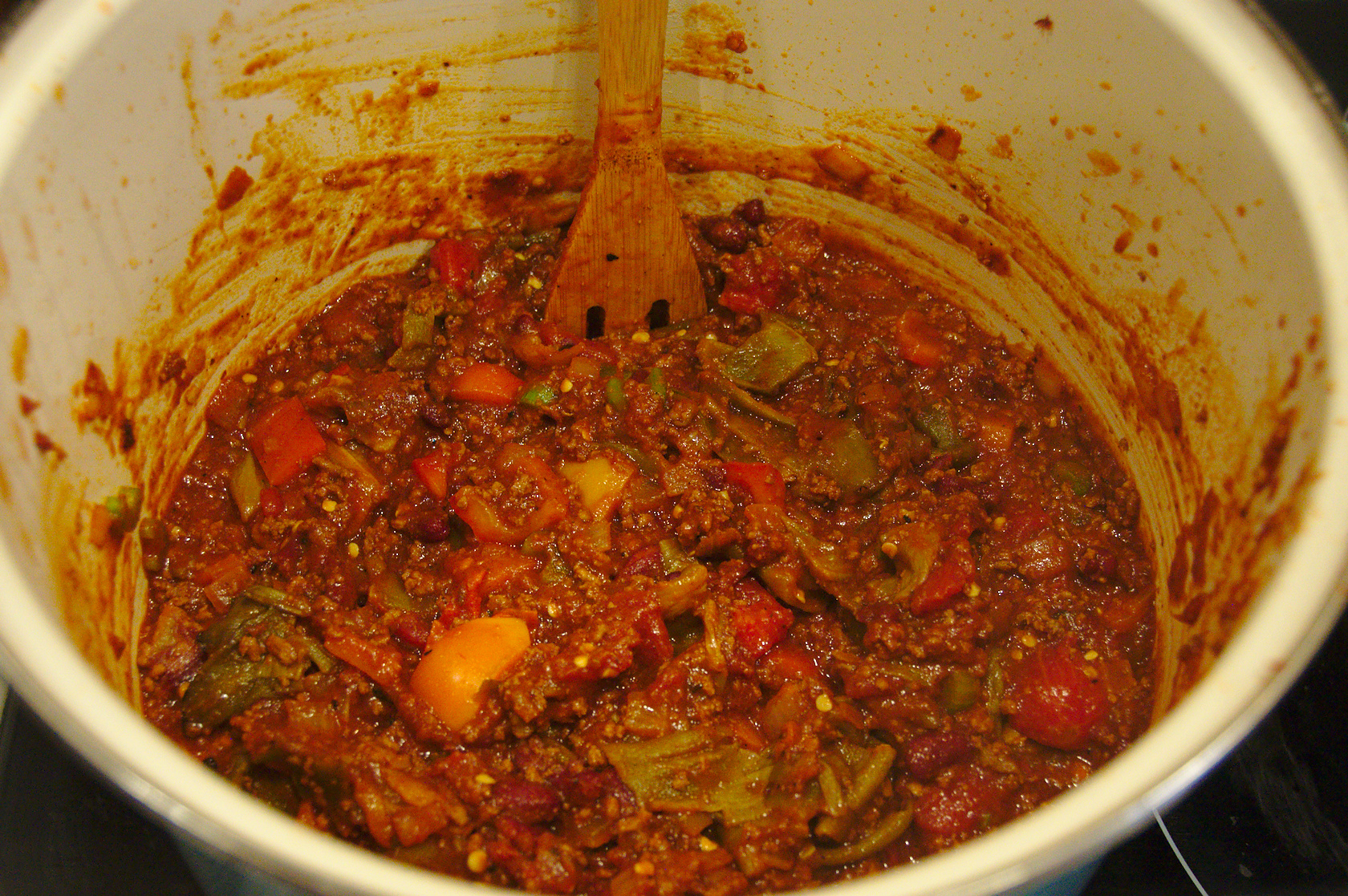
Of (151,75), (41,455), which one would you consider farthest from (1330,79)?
(41,455)

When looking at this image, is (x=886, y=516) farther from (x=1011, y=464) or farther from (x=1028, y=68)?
(x=1028, y=68)

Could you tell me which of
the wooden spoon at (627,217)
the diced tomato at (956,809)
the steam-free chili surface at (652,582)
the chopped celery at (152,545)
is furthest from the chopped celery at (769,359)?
the chopped celery at (152,545)

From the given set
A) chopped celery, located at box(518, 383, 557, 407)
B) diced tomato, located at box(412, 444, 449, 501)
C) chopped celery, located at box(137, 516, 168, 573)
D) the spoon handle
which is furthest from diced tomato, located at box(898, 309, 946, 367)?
chopped celery, located at box(137, 516, 168, 573)

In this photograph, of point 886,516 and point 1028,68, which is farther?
point 886,516

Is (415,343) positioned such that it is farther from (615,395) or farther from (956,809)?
(956,809)

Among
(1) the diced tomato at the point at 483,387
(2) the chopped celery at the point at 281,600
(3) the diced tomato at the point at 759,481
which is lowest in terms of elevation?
(2) the chopped celery at the point at 281,600

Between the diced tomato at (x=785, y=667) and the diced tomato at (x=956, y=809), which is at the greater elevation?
the diced tomato at (x=785, y=667)

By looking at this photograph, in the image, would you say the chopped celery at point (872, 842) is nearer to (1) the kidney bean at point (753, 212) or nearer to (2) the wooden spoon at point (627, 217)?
(2) the wooden spoon at point (627, 217)

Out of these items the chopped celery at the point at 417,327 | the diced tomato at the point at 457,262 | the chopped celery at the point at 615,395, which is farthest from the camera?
the diced tomato at the point at 457,262
